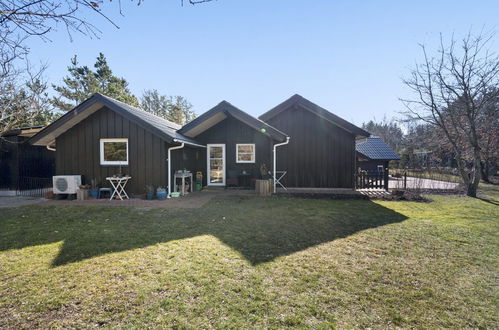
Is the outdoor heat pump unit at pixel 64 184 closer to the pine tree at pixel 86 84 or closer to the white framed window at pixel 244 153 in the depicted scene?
the white framed window at pixel 244 153

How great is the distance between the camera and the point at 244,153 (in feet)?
35.8

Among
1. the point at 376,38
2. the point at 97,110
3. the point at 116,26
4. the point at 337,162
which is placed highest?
the point at 376,38

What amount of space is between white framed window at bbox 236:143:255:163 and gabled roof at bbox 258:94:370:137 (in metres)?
1.61

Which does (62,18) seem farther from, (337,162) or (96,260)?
(337,162)

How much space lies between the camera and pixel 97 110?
881 centimetres

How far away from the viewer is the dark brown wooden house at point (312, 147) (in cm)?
1045

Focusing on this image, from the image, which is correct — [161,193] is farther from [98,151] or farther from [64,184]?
[64,184]

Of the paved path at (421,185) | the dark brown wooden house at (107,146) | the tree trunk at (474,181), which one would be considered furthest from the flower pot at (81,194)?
the tree trunk at (474,181)

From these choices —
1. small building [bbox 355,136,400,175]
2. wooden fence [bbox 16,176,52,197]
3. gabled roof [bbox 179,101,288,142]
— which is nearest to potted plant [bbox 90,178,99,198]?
wooden fence [bbox 16,176,52,197]

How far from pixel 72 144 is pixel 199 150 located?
512 cm

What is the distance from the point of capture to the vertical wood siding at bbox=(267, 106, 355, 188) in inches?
412

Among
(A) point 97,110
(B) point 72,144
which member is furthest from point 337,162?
(B) point 72,144

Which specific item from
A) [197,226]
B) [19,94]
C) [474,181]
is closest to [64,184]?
[19,94]

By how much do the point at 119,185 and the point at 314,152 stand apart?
8443 millimetres
